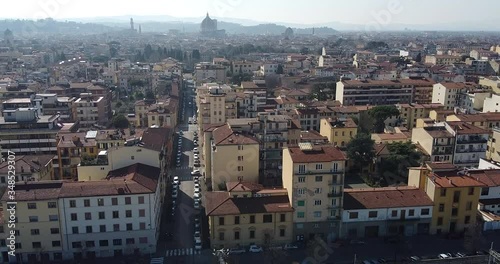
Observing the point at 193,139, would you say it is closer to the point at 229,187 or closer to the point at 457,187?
the point at 229,187

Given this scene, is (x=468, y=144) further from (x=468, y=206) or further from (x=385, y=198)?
(x=385, y=198)

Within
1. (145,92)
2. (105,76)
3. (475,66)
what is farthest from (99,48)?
(475,66)

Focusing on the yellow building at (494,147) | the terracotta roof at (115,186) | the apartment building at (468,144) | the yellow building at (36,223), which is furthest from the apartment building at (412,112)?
the yellow building at (36,223)

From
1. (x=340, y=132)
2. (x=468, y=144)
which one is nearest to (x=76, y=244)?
(x=340, y=132)

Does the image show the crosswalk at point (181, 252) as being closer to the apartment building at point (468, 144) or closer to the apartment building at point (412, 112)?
the apartment building at point (468, 144)

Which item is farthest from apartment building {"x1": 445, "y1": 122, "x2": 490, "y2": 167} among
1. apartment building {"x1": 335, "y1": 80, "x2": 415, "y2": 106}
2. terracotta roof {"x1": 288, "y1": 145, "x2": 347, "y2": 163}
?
apartment building {"x1": 335, "y1": 80, "x2": 415, "y2": 106}
